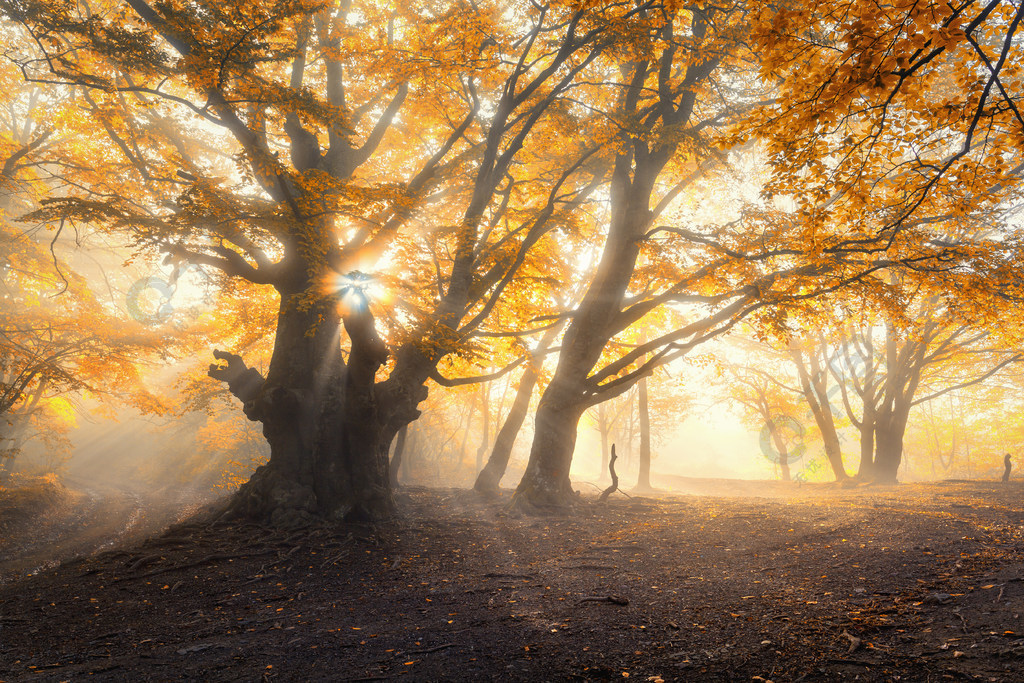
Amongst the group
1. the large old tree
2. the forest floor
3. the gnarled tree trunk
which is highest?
the large old tree

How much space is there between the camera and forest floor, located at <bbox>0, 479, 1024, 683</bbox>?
300cm

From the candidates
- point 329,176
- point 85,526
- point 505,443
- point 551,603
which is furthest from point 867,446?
point 85,526

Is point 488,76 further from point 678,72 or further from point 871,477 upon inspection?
point 871,477

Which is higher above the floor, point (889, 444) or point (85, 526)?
point (889, 444)

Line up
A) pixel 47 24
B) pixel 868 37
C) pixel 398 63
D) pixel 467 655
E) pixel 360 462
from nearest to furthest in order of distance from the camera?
pixel 868 37 → pixel 467 655 → pixel 47 24 → pixel 398 63 → pixel 360 462

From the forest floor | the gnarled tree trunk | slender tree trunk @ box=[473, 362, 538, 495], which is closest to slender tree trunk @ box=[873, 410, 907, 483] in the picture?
the forest floor

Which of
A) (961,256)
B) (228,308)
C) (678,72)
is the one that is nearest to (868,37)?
(961,256)

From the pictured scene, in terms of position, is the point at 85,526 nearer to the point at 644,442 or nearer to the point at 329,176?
the point at 329,176

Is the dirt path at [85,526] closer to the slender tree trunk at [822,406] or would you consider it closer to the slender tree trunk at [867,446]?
the slender tree trunk at [822,406]

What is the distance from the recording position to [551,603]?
4.53 meters

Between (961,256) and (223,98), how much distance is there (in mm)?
12347

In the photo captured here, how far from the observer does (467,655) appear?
345 centimetres

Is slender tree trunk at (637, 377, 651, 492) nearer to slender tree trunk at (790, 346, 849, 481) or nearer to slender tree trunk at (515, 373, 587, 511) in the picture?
slender tree trunk at (790, 346, 849, 481)

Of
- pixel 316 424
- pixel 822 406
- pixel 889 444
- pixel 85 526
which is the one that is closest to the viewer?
pixel 316 424
